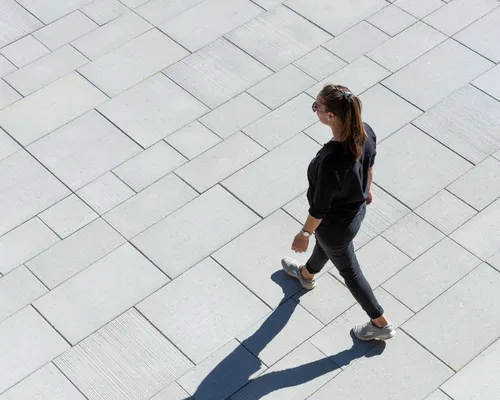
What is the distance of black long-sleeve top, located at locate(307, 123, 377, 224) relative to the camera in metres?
5.50

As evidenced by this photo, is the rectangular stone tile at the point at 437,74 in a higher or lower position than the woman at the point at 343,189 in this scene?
lower

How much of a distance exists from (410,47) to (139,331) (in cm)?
410

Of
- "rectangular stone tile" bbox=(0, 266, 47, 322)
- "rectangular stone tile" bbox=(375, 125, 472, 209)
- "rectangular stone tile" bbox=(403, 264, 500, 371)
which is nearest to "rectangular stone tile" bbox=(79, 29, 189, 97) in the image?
"rectangular stone tile" bbox=(0, 266, 47, 322)

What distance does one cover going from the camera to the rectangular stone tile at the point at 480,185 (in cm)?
761

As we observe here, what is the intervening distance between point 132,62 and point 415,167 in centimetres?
301

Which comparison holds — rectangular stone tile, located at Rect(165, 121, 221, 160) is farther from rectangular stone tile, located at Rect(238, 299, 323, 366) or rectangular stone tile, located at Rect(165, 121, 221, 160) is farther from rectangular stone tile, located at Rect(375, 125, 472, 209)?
rectangular stone tile, located at Rect(238, 299, 323, 366)

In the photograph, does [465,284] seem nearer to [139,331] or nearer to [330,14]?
[139,331]

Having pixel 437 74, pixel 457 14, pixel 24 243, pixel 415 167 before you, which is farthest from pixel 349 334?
pixel 457 14

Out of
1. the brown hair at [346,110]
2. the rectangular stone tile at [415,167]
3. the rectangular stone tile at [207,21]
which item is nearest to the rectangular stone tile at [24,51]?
the rectangular stone tile at [207,21]

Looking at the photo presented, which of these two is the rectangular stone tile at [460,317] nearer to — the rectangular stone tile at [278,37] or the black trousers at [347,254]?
the black trousers at [347,254]

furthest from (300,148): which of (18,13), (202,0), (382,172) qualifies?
(18,13)

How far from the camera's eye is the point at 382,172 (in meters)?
7.85

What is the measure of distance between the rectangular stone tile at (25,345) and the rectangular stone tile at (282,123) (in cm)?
252

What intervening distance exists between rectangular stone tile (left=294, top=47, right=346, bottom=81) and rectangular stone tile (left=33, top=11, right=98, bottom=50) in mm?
2227
